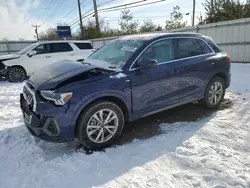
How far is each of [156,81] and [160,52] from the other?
587mm

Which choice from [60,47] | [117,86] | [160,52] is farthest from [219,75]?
[60,47]

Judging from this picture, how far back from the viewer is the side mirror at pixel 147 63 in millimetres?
3285

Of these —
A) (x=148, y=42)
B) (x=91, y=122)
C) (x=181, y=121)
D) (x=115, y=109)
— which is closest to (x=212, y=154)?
(x=181, y=121)

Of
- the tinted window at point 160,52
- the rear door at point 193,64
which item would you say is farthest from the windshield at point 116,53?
the rear door at point 193,64

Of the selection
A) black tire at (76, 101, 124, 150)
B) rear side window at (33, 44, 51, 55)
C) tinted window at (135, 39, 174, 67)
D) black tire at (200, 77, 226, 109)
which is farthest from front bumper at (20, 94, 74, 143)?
rear side window at (33, 44, 51, 55)

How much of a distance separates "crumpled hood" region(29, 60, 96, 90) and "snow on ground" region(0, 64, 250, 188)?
3.28ft

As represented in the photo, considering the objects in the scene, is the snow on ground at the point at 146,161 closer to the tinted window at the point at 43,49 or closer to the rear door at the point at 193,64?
the rear door at the point at 193,64

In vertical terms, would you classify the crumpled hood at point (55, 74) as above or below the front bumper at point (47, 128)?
above

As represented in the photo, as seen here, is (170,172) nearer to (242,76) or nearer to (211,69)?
(211,69)

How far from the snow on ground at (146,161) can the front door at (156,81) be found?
1.70 ft

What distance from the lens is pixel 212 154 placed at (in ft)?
9.43

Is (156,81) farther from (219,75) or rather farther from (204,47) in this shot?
(219,75)

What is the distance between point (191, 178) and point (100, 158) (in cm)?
121

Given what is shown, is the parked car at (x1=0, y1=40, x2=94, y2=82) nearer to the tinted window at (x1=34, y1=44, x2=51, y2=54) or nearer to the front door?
the tinted window at (x1=34, y1=44, x2=51, y2=54)
